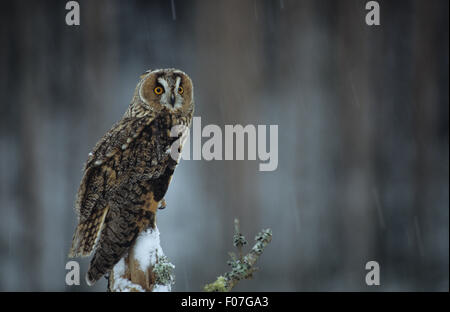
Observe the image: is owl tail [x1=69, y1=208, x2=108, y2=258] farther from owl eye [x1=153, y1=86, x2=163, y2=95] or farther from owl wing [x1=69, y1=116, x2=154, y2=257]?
owl eye [x1=153, y1=86, x2=163, y2=95]

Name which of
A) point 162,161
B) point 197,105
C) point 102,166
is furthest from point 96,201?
point 197,105

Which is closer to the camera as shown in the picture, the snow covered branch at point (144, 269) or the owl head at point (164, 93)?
the snow covered branch at point (144, 269)

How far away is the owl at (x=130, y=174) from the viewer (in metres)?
1.37

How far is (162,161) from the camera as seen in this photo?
1.45m

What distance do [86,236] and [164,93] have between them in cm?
55

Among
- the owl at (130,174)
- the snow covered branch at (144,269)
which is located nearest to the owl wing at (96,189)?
the owl at (130,174)

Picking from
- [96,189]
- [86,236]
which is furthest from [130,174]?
[86,236]

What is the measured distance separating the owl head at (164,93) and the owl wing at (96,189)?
3.7 inches

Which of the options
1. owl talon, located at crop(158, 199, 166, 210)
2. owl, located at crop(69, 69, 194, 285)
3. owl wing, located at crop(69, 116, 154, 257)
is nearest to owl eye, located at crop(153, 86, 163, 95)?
owl, located at crop(69, 69, 194, 285)

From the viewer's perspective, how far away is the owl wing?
137 cm

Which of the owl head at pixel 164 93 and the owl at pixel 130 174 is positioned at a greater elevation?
the owl head at pixel 164 93

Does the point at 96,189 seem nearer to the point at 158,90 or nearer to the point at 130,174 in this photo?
the point at 130,174

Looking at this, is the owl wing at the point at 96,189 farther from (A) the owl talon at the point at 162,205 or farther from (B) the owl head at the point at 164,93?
(A) the owl talon at the point at 162,205
